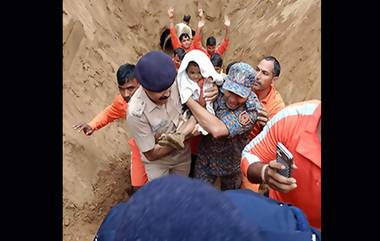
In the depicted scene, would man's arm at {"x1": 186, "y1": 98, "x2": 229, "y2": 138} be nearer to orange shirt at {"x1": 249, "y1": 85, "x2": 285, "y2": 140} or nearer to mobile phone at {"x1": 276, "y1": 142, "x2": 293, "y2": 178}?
orange shirt at {"x1": 249, "y1": 85, "x2": 285, "y2": 140}

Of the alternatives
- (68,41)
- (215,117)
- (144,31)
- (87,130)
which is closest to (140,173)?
(87,130)

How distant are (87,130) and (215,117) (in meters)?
1.33

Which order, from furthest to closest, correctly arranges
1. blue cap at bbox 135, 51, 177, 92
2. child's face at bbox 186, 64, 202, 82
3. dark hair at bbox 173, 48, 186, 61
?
dark hair at bbox 173, 48, 186, 61 < child's face at bbox 186, 64, 202, 82 < blue cap at bbox 135, 51, 177, 92

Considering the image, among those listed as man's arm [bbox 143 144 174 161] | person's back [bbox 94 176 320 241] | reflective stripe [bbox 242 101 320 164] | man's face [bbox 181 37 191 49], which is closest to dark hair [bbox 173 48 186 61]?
man's face [bbox 181 37 191 49]

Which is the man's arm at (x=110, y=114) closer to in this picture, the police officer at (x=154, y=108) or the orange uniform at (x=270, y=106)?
the police officer at (x=154, y=108)

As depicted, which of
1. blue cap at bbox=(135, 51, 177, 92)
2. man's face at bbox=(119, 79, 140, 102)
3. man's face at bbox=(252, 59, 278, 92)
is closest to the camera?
blue cap at bbox=(135, 51, 177, 92)

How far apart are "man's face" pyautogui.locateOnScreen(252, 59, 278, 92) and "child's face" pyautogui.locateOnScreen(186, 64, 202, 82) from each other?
0.69 m

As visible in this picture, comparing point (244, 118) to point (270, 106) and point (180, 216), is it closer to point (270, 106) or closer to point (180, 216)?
point (270, 106)

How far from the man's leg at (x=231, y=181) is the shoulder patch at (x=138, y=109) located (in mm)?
1001

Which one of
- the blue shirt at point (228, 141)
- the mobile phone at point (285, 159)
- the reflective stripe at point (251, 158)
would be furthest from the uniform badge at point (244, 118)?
the mobile phone at point (285, 159)

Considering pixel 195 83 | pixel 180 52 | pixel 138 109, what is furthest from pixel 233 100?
pixel 180 52

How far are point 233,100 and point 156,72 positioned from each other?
0.62 metres

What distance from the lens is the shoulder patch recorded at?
3520 millimetres

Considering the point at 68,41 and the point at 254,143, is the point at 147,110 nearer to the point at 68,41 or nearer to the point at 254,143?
the point at 254,143
